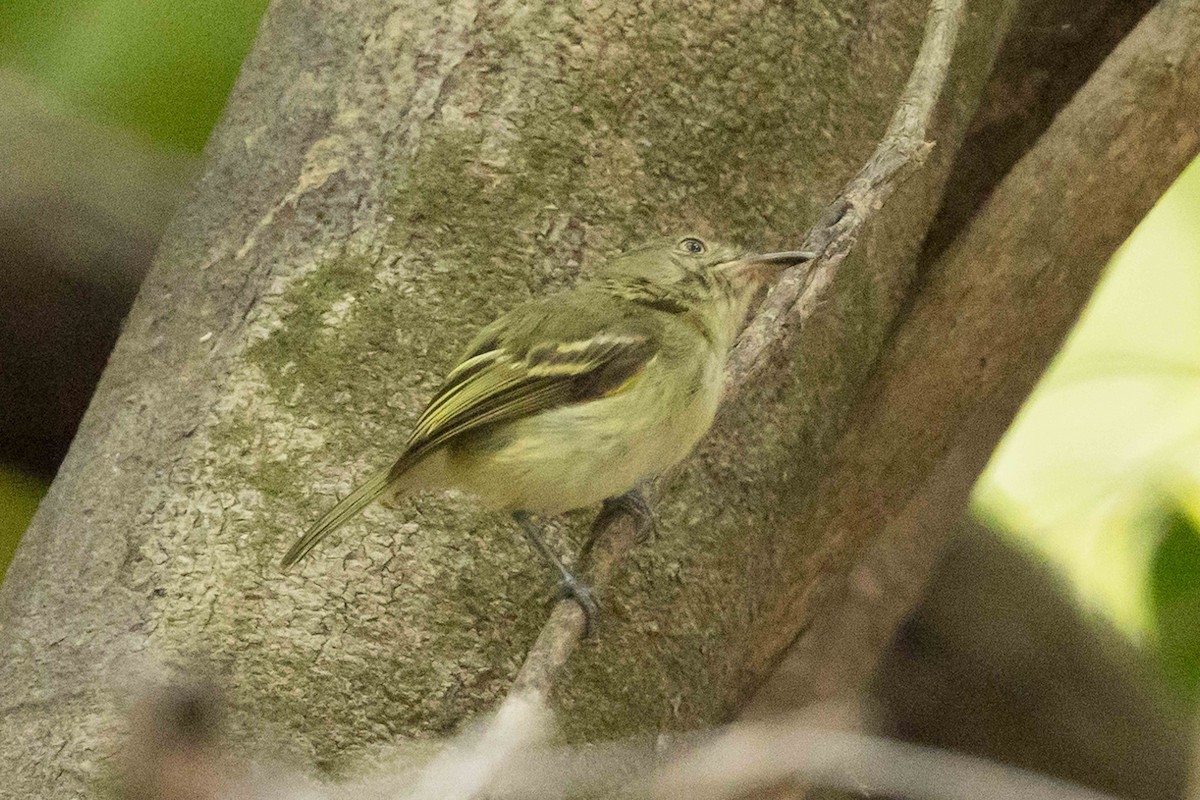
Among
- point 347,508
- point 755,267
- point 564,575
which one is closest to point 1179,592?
point 755,267

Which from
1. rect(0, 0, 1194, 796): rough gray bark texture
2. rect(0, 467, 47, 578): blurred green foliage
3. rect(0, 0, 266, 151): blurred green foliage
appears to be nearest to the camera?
rect(0, 0, 1194, 796): rough gray bark texture

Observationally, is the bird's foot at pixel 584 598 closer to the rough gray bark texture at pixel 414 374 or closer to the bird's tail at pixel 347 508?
the rough gray bark texture at pixel 414 374

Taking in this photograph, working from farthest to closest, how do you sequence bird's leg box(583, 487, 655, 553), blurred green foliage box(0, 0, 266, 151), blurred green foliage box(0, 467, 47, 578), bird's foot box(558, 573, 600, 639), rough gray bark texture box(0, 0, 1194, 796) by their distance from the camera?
blurred green foliage box(0, 0, 266, 151) → blurred green foliage box(0, 467, 47, 578) → bird's leg box(583, 487, 655, 553) → rough gray bark texture box(0, 0, 1194, 796) → bird's foot box(558, 573, 600, 639)

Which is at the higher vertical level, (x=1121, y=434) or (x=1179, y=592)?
(x=1121, y=434)

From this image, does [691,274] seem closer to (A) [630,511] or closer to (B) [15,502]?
(A) [630,511]

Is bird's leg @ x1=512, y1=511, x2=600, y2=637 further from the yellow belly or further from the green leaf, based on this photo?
the green leaf

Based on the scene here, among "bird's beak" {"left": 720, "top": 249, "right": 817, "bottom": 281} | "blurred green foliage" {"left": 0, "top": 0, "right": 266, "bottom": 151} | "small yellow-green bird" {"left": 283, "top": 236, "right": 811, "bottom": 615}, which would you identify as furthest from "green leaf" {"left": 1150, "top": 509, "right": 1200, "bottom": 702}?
"blurred green foliage" {"left": 0, "top": 0, "right": 266, "bottom": 151}

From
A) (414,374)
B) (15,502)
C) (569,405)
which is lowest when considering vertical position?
(15,502)
